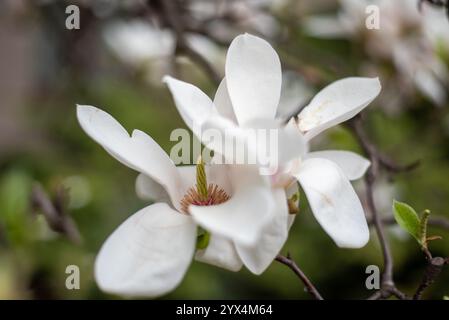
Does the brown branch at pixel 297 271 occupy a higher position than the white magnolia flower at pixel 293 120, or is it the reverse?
the white magnolia flower at pixel 293 120

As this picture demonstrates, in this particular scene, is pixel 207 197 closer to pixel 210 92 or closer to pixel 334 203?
pixel 334 203

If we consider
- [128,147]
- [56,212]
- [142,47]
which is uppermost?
[142,47]

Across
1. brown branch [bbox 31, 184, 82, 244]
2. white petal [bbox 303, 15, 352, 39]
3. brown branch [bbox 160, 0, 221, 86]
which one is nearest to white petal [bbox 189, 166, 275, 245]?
brown branch [bbox 160, 0, 221, 86]

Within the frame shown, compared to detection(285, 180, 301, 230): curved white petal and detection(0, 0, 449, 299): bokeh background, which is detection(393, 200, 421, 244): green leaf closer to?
detection(285, 180, 301, 230): curved white petal

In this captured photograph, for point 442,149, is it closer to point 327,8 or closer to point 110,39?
point 327,8

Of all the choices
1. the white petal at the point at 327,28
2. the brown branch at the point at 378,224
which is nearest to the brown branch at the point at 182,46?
the brown branch at the point at 378,224

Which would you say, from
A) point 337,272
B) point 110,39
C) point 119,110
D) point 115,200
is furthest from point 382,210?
point 110,39

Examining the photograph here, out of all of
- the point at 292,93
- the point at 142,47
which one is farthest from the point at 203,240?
the point at 142,47

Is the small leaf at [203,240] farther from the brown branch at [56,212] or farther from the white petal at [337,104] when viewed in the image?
the brown branch at [56,212]
